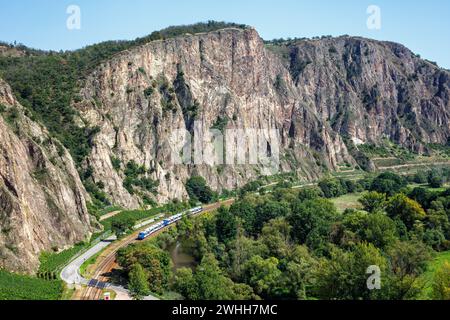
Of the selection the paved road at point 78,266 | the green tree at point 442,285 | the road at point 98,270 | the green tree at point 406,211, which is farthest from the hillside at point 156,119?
the green tree at point 406,211

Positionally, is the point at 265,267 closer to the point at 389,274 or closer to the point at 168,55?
the point at 389,274

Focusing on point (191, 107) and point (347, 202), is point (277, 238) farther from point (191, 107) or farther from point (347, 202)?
point (191, 107)

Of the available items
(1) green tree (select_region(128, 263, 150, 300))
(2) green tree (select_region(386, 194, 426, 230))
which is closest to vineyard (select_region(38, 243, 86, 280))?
(1) green tree (select_region(128, 263, 150, 300))

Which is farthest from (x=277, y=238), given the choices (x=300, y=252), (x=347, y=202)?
(x=347, y=202)

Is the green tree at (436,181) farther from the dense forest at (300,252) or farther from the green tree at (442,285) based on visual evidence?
the green tree at (442,285)
